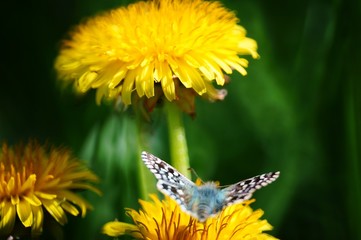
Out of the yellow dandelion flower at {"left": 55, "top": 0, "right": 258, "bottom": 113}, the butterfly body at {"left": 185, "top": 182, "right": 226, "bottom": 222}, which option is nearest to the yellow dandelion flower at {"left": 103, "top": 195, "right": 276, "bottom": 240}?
the butterfly body at {"left": 185, "top": 182, "right": 226, "bottom": 222}

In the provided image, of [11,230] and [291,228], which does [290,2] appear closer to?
[291,228]

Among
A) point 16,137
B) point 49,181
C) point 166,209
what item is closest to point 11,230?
point 49,181

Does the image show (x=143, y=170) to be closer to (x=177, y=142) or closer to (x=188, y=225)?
(x=177, y=142)

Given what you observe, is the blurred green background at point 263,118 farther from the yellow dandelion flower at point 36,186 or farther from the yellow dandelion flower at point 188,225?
the yellow dandelion flower at point 188,225

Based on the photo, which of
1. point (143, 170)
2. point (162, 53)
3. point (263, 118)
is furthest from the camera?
point (263, 118)

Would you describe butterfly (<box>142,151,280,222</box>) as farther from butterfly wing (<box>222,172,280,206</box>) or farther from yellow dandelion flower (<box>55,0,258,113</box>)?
yellow dandelion flower (<box>55,0,258,113</box>)

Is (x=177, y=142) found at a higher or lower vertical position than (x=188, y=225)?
higher

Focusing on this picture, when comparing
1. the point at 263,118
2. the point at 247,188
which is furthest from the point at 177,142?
the point at 263,118
